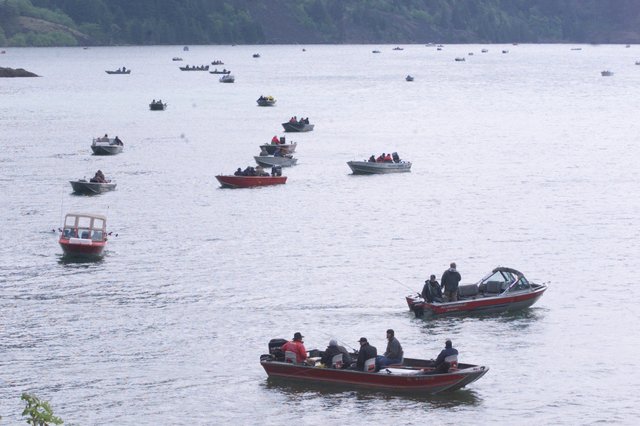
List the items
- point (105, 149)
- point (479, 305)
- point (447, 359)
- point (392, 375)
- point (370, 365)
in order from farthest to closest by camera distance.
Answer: point (105, 149) → point (479, 305) → point (370, 365) → point (392, 375) → point (447, 359)

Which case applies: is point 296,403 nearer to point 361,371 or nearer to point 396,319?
point 361,371

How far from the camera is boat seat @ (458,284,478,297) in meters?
63.6

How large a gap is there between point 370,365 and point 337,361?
1.39 m

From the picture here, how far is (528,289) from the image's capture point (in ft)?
211

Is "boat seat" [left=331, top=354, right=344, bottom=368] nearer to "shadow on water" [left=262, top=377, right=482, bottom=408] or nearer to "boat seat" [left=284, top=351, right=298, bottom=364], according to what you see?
"shadow on water" [left=262, top=377, right=482, bottom=408]

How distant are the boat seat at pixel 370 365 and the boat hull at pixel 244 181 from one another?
58.0 meters

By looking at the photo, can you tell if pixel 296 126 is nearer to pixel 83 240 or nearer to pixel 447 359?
pixel 83 240

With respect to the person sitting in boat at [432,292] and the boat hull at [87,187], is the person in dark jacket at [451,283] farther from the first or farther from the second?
the boat hull at [87,187]

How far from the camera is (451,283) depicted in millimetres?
62625

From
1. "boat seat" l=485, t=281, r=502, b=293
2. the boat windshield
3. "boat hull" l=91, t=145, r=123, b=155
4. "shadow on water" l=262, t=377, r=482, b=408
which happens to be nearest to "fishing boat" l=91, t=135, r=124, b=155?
"boat hull" l=91, t=145, r=123, b=155

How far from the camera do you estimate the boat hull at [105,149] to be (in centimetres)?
13612

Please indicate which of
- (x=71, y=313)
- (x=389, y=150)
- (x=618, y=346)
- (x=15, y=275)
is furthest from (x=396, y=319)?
(x=389, y=150)

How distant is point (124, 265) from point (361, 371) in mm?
28245

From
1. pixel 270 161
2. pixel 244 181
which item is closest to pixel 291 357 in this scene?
pixel 244 181
